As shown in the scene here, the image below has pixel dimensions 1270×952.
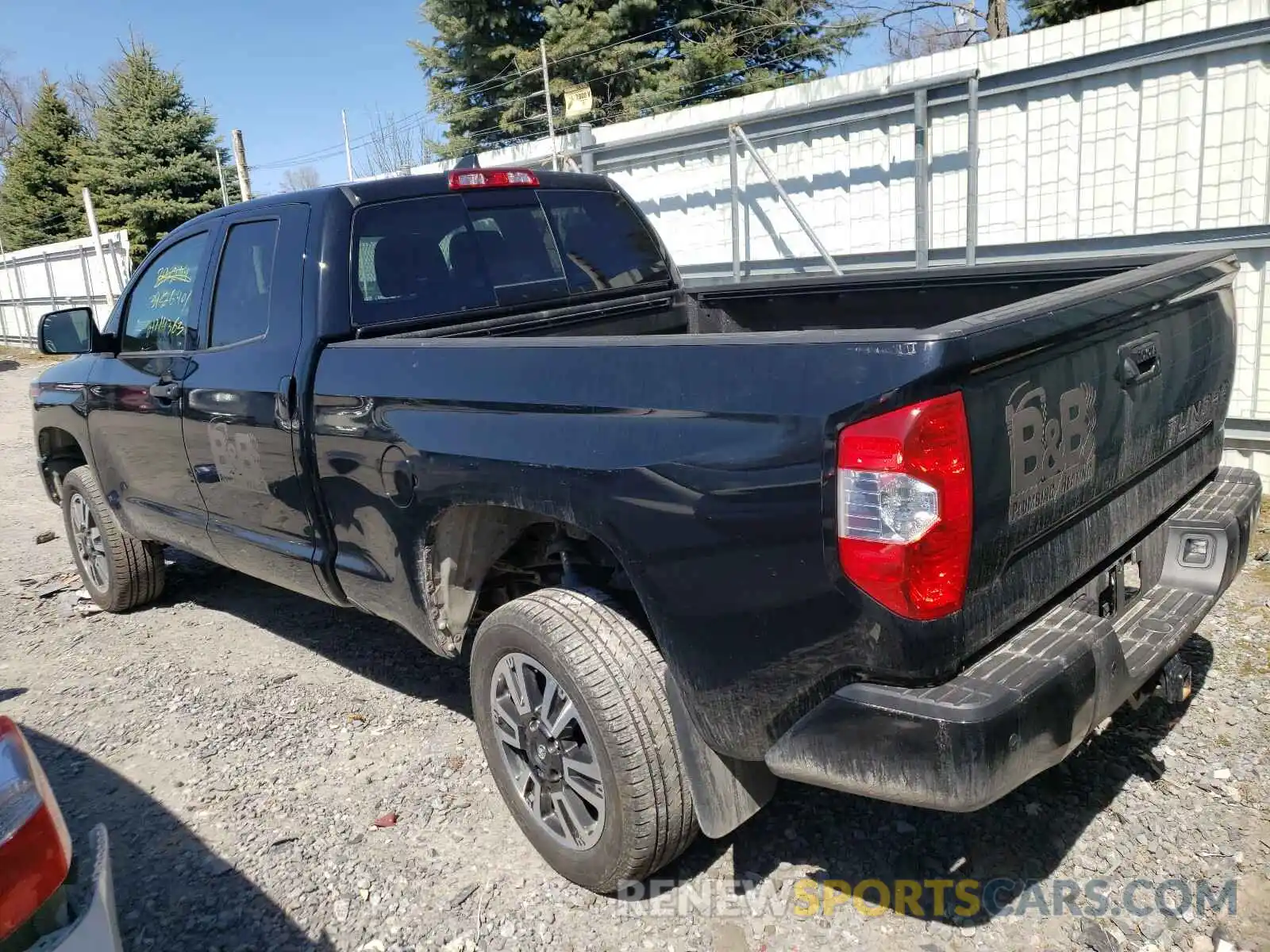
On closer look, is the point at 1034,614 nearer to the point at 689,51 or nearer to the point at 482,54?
the point at 689,51

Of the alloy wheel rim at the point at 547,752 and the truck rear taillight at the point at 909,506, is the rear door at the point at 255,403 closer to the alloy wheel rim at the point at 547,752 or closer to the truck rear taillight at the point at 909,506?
the alloy wheel rim at the point at 547,752

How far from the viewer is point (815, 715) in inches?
82.7

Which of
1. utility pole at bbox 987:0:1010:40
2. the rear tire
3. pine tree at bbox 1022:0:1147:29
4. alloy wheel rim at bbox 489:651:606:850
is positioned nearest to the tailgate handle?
alloy wheel rim at bbox 489:651:606:850

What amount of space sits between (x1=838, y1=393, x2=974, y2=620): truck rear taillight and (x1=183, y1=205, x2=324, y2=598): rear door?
2140mm

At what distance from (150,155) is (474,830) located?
26834mm

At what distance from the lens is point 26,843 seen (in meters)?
1.73

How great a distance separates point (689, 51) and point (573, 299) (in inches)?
707

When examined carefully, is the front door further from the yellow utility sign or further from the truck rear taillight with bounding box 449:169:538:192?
the yellow utility sign

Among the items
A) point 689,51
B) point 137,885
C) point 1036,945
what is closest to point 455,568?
point 137,885

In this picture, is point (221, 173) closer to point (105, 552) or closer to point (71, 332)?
point (105, 552)

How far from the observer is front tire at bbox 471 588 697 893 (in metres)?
2.50

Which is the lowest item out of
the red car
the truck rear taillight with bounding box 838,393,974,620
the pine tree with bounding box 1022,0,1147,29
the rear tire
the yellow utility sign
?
the rear tire

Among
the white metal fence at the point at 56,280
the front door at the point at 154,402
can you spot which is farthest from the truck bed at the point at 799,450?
the white metal fence at the point at 56,280

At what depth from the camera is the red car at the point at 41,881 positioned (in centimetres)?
168
